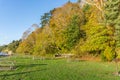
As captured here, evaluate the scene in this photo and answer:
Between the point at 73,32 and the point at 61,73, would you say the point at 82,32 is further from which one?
the point at 61,73

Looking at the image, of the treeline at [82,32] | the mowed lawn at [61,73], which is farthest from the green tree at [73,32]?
the mowed lawn at [61,73]

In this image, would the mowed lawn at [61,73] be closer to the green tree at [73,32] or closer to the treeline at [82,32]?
the treeline at [82,32]

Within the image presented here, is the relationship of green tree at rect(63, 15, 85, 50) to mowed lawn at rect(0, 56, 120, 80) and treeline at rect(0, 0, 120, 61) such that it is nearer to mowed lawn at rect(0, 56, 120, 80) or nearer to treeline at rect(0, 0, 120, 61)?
treeline at rect(0, 0, 120, 61)

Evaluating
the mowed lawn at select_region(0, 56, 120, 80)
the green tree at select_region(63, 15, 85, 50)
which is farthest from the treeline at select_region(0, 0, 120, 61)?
the mowed lawn at select_region(0, 56, 120, 80)

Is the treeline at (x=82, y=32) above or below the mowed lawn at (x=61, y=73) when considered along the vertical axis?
above

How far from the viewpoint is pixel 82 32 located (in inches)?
2024

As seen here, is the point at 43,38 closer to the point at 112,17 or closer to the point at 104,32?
the point at 104,32

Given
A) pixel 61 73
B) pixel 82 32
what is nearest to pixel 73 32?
pixel 82 32

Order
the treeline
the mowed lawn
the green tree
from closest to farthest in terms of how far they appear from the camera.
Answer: the mowed lawn → the treeline → the green tree

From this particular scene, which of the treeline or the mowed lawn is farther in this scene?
the treeline

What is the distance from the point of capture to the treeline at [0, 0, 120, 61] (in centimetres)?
3955

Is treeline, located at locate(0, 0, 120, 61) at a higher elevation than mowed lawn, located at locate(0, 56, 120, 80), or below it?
higher

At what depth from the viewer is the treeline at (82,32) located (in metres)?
39.5

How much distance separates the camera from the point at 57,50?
60062 millimetres
